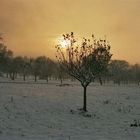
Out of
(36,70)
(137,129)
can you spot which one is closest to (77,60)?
(137,129)

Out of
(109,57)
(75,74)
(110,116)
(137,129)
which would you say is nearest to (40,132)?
(137,129)

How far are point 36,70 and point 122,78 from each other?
2211 inches

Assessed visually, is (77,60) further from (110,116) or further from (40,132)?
(40,132)

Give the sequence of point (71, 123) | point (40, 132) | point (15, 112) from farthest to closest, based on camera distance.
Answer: point (15, 112) → point (71, 123) → point (40, 132)

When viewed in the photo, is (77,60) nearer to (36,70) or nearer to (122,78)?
(36,70)

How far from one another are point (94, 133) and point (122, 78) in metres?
176

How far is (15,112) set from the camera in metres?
25.1

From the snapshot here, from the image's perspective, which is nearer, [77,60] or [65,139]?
[65,139]

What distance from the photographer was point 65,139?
16.9 metres

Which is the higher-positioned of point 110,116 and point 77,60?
point 77,60

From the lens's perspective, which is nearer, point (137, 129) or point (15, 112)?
point (137, 129)

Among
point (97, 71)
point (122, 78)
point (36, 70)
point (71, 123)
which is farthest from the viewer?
point (122, 78)

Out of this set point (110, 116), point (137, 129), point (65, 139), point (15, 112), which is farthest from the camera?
point (110, 116)

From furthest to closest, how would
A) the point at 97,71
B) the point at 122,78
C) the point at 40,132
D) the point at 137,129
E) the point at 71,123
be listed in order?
the point at 122,78
the point at 97,71
the point at 71,123
the point at 137,129
the point at 40,132
